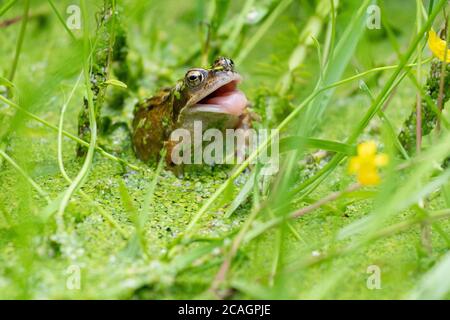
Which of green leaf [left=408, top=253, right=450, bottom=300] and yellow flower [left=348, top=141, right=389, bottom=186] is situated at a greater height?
yellow flower [left=348, top=141, right=389, bottom=186]

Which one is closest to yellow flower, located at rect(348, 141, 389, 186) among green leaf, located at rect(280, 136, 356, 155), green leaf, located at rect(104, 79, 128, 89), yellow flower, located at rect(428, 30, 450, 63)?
green leaf, located at rect(280, 136, 356, 155)

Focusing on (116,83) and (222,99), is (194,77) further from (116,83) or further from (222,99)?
(116,83)

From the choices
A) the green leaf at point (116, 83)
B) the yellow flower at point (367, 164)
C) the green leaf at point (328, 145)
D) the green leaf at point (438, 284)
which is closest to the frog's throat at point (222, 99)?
the green leaf at point (116, 83)

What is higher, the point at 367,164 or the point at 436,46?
the point at 436,46

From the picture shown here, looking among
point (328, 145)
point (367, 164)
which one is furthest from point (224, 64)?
point (367, 164)

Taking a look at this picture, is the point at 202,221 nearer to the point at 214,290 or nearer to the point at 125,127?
the point at 214,290

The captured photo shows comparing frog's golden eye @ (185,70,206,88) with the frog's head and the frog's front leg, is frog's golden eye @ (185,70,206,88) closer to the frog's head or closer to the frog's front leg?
the frog's head
